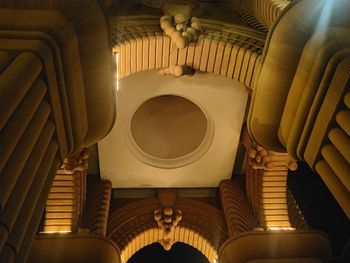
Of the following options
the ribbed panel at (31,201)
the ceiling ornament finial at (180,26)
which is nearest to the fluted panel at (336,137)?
the ceiling ornament finial at (180,26)

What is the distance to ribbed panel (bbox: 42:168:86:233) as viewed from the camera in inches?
244

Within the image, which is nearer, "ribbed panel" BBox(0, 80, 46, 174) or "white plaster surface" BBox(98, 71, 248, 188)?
"ribbed panel" BBox(0, 80, 46, 174)

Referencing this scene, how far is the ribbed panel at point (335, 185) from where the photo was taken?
342 cm

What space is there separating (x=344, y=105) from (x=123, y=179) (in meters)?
4.33

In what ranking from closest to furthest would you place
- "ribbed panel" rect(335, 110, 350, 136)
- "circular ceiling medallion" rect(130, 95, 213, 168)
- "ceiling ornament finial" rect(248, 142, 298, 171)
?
1. "ribbed panel" rect(335, 110, 350, 136)
2. "ceiling ornament finial" rect(248, 142, 298, 171)
3. "circular ceiling medallion" rect(130, 95, 213, 168)

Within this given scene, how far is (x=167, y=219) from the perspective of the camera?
711 centimetres

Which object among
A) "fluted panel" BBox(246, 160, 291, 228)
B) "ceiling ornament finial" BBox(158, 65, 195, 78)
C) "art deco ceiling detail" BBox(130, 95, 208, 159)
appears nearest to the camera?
"ceiling ornament finial" BBox(158, 65, 195, 78)

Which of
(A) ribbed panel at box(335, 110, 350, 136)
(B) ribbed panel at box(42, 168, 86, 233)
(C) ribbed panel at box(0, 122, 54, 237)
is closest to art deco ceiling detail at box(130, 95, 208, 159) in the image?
(B) ribbed panel at box(42, 168, 86, 233)

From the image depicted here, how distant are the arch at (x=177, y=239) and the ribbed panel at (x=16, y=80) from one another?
442 cm

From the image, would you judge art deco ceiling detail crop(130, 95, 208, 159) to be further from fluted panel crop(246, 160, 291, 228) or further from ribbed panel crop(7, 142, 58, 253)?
ribbed panel crop(7, 142, 58, 253)

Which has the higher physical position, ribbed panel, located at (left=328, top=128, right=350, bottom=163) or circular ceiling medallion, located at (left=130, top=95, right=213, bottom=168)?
ribbed panel, located at (left=328, top=128, right=350, bottom=163)

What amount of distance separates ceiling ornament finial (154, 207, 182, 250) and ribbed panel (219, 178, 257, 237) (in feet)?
2.55

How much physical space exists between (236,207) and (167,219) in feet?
3.75

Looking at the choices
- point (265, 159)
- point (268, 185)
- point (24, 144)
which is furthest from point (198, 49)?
point (24, 144)
